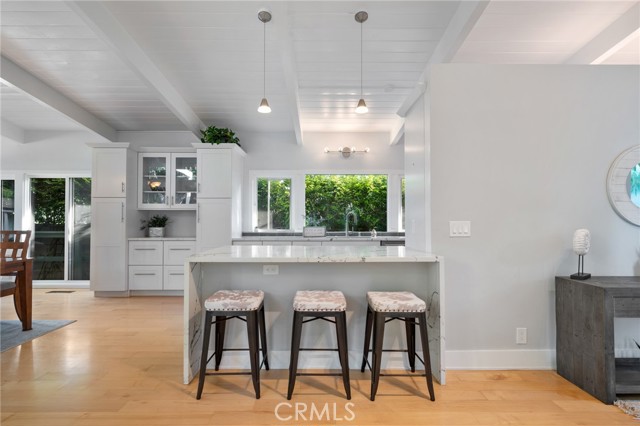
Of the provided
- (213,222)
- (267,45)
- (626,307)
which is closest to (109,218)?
(213,222)

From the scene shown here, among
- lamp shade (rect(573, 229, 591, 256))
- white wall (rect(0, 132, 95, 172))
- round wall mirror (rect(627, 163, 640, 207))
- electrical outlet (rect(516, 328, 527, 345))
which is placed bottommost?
electrical outlet (rect(516, 328, 527, 345))

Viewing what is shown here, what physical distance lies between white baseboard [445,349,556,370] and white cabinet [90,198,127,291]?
4.58 metres

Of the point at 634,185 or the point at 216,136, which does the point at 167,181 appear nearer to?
the point at 216,136

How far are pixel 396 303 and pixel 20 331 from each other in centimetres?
379

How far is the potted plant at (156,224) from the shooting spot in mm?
5238

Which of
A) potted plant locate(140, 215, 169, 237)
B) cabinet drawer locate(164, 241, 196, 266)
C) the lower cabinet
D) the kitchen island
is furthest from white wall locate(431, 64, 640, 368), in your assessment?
potted plant locate(140, 215, 169, 237)

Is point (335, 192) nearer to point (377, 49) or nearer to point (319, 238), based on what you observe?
point (319, 238)

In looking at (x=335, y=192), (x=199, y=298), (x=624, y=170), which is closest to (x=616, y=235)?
(x=624, y=170)

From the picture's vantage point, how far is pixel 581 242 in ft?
7.59

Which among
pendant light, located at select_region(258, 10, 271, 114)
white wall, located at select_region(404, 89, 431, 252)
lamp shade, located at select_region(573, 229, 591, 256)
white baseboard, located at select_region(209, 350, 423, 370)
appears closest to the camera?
lamp shade, located at select_region(573, 229, 591, 256)

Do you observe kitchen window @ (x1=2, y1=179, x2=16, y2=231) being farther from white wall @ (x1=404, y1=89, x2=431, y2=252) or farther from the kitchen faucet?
white wall @ (x1=404, y1=89, x2=431, y2=252)

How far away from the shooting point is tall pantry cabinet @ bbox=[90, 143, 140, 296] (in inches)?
193

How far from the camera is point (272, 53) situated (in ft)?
11.1

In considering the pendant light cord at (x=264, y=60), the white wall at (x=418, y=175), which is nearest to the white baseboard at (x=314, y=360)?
the white wall at (x=418, y=175)
